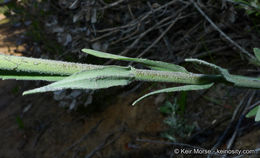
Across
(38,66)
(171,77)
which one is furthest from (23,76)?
(171,77)

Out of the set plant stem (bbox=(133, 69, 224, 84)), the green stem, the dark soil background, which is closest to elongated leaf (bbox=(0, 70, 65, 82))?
the green stem

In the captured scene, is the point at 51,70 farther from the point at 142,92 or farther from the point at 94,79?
the point at 142,92

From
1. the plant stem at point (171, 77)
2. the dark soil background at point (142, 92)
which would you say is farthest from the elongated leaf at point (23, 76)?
the dark soil background at point (142, 92)

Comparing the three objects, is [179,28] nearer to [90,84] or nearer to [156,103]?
[156,103]

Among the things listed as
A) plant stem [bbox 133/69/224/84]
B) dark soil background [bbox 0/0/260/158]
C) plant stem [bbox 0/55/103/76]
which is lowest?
dark soil background [bbox 0/0/260/158]

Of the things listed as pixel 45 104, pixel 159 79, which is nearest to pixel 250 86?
pixel 159 79

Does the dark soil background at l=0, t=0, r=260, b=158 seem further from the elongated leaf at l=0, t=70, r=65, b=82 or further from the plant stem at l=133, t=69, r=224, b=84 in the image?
the elongated leaf at l=0, t=70, r=65, b=82
